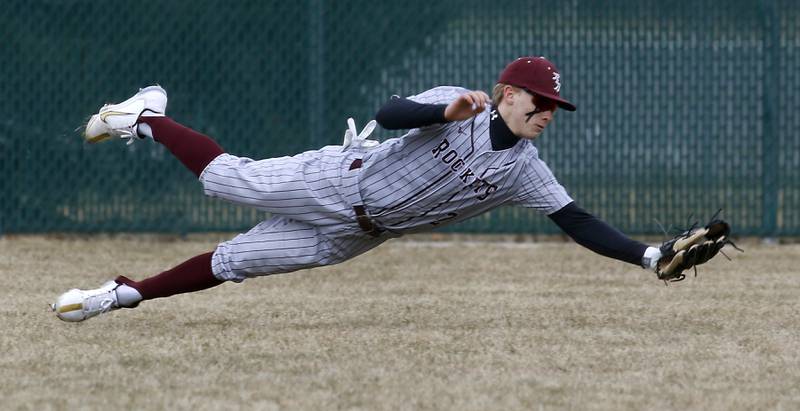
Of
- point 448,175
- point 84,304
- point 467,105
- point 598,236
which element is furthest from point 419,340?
point 84,304

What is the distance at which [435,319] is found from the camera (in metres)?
5.91

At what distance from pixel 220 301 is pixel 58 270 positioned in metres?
1.61

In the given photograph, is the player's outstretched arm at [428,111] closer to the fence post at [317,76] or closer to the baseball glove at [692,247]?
the baseball glove at [692,247]

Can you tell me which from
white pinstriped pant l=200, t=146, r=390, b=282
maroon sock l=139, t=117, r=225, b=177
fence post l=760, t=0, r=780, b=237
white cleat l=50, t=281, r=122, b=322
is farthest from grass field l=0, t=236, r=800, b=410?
fence post l=760, t=0, r=780, b=237

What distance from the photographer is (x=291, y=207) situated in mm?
5309

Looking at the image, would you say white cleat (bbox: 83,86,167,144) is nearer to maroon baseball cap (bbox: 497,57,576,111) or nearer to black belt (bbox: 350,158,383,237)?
black belt (bbox: 350,158,383,237)

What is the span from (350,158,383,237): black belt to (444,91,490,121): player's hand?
623mm

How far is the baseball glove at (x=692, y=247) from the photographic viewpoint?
508 centimetres

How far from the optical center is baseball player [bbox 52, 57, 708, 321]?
5.14 metres

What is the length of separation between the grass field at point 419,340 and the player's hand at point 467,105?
0.84 m

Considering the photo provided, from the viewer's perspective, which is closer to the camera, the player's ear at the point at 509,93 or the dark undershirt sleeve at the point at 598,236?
the player's ear at the point at 509,93

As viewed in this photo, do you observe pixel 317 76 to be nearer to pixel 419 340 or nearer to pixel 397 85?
pixel 397 85

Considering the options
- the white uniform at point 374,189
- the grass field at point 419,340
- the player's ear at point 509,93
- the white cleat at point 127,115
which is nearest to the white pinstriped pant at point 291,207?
the white uniform at point 374,189

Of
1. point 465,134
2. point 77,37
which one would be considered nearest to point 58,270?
point 77,37
